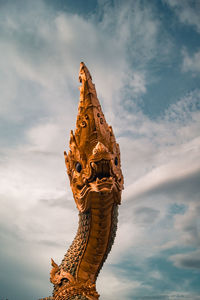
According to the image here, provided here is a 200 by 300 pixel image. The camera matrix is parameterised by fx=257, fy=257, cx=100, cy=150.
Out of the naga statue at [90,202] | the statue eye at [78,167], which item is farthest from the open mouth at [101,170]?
the statue eye at [78,167]

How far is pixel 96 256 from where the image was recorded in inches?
241

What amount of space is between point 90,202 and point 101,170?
2.65 ft

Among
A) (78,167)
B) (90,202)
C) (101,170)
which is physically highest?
(78,167)

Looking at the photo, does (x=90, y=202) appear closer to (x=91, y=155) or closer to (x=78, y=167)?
(x=78, y=167)

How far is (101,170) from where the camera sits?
19.3ft

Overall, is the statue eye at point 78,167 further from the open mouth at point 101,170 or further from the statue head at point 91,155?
the open mouth at point 101,170

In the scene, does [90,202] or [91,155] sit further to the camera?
[91,155]

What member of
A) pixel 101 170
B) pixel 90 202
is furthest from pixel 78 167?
pixel 90 202

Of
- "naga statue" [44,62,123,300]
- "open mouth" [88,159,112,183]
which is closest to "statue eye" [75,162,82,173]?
"naga statue" [44,62,123,300]

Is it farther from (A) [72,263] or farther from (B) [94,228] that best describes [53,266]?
(B) [94,228]

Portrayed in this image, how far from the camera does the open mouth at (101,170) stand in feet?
19.2

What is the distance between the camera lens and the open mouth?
19.2ft

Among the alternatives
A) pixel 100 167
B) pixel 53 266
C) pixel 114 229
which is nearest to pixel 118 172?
pixel 100 167

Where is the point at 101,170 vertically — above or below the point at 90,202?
above
